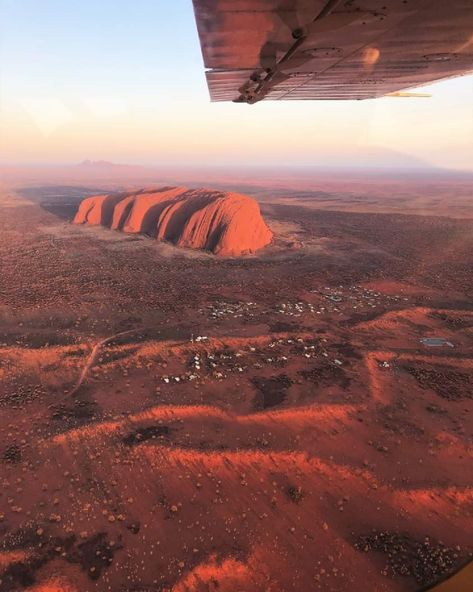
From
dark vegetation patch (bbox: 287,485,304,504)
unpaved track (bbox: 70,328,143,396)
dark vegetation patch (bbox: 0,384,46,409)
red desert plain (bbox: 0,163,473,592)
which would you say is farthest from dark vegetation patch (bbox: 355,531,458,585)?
dark vegetation patch (bbox: 0,384,46,409)

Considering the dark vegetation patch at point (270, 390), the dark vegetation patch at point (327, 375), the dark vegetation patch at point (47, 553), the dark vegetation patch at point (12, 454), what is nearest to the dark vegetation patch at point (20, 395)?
the dark vegetation patch at point (12, 454)

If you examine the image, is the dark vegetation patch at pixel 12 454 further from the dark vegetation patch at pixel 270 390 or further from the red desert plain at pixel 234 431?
the dark vegetation patch at pixel 270 390

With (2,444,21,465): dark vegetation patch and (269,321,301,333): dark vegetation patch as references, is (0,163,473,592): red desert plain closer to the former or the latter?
(2,444,21,465): dark vegetation patch

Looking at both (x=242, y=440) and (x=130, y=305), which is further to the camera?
(x=130, y=305)

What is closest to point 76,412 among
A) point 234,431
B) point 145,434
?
point 145,434

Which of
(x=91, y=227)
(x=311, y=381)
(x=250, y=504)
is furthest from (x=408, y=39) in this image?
(x=91, y=227)

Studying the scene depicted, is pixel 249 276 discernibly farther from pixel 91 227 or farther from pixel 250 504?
pixel 91 227
